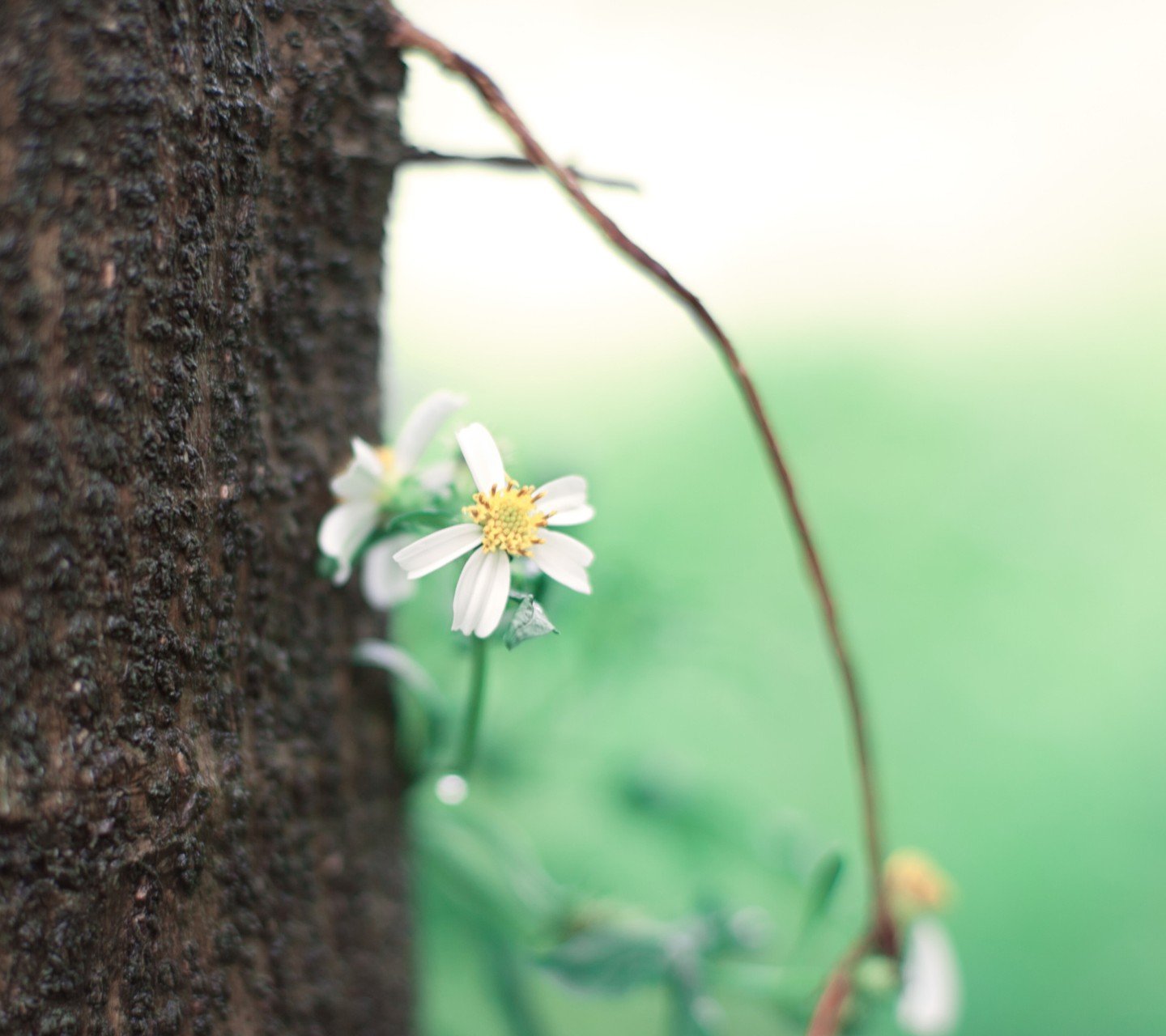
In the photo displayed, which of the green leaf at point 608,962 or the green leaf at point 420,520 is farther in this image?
the green leaf at point 608,962

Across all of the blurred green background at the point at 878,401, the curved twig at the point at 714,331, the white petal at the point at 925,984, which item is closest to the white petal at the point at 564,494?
the curved twig at the point at 714,331

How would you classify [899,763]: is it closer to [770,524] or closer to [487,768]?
[770,524]

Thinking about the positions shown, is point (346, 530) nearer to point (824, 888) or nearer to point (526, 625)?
point (526, 625)

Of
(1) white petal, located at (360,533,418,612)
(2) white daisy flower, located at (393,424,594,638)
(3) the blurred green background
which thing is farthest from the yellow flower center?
(3) the blurred green background

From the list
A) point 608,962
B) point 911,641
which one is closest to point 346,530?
point 608,962

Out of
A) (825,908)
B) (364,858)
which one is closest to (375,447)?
(364,858)

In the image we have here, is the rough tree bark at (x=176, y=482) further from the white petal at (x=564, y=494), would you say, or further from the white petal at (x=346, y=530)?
the white petal at (x=564, y=494)
